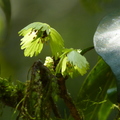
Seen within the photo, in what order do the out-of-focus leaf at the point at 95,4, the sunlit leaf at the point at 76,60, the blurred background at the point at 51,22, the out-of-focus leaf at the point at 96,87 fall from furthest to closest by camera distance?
the blurred background at the point at 51,22
the out-of-focus leaf at the point at 95,4
the out-of-focus leaf at the point at 96,87
the sunlit leaf at the point at 76,60

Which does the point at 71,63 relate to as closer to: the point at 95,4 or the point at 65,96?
the point at 65,96

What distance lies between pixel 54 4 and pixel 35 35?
1.13 m

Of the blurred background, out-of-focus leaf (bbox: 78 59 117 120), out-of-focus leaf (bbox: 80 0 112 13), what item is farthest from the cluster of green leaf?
the blurred background

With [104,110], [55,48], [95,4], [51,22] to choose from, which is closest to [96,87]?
[104,110]

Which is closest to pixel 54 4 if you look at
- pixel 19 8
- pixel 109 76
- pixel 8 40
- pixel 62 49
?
pixel 19 8

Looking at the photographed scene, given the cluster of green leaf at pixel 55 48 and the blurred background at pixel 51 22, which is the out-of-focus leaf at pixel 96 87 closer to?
the cluster of green leaf at pixel 55 48

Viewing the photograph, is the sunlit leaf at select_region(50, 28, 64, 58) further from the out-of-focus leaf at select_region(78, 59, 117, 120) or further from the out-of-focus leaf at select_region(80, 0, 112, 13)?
Answer: the out-of-focus leaf at select_region(80, 0, 112, 13)

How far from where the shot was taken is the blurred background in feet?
4.96

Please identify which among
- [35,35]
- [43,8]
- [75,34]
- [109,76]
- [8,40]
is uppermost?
[43,8]

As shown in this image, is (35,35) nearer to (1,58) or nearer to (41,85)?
(41,85)

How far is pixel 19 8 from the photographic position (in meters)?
1.64

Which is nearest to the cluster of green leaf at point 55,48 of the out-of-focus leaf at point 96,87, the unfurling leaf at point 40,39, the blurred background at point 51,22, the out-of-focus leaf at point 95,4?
the unfurling leaf at point 40,39

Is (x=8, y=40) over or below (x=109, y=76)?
over

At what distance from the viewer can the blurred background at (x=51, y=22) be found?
151cm
